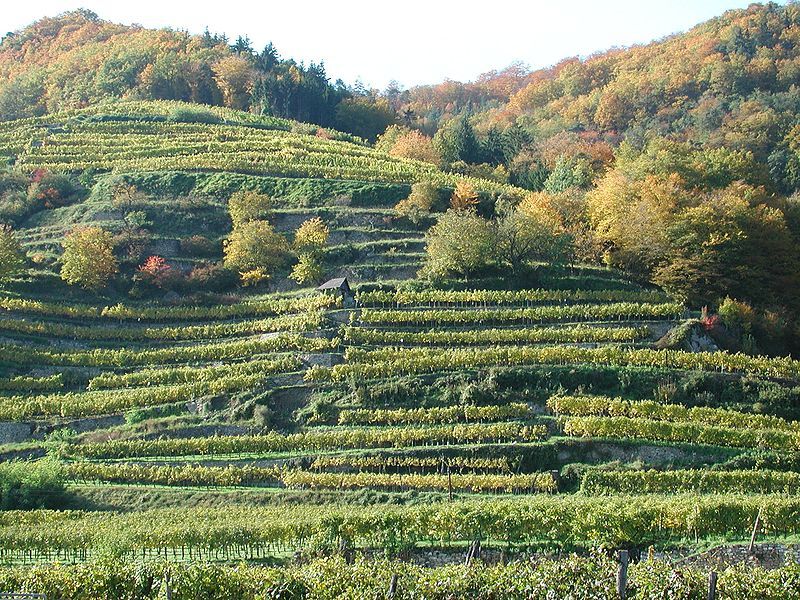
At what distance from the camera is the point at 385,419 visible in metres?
46.2

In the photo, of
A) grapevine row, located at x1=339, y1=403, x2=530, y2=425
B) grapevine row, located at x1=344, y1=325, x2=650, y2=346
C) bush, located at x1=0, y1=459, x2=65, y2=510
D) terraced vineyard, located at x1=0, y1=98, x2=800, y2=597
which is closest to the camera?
terraced vineyard, located at x1=0, y1=98, x2=800, y2=597

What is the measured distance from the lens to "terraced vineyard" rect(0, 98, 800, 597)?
3584 cm

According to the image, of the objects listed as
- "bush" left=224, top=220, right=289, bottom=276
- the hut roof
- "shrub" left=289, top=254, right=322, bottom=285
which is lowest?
the hut roof

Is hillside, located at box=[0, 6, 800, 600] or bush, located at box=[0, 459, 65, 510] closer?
hillside, located at box=[0, 6, 800, 600]

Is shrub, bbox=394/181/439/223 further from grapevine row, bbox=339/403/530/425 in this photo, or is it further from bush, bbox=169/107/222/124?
bush, bbox=169/107/222/124

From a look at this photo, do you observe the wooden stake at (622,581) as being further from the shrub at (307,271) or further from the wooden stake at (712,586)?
the shrub at (307,271)

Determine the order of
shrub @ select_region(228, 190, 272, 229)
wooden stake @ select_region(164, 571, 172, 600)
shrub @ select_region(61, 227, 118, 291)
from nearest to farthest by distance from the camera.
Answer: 1. wooden stake @ select_region(164, 571, 172, 600)
2. shrub @ select_region(61, 227, 118, 291)
3. shrub @ select_region(228, 190, 272, 229)

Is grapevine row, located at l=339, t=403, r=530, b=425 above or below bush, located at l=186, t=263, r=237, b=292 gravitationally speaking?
below

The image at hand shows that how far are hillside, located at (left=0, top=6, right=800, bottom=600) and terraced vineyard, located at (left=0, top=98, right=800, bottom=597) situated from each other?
0.15 metres

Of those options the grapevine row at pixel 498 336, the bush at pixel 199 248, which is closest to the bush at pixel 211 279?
the bush at pixel 199 248

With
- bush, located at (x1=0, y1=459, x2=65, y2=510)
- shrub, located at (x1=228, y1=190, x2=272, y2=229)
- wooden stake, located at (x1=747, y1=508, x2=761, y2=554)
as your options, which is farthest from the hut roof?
wooden stake, located at (x1=747, y1=508, x2=761, y2=554)

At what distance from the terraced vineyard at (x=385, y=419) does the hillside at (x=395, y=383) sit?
0.15 metres

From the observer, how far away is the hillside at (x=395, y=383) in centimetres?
3481

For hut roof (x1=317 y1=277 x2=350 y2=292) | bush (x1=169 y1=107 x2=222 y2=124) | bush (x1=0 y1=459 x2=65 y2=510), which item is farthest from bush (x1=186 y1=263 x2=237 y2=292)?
bush (x1=169 y1=107 x2=222 y2=124)
